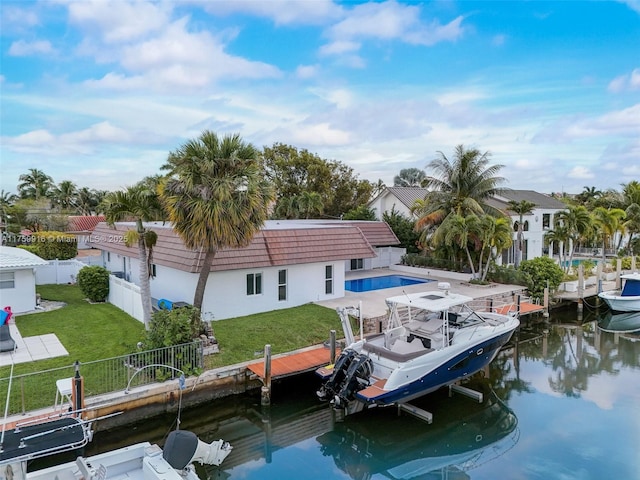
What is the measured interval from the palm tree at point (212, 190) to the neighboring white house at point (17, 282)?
824 cm

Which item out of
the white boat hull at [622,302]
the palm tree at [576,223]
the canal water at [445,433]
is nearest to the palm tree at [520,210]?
the palm tree at [576,223]

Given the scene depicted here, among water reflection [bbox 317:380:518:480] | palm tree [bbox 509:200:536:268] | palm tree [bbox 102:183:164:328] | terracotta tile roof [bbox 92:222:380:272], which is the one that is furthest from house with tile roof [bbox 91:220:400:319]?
palm tree [bbox 509:200:536:268]

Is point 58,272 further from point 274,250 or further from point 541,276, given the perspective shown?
point 541,276

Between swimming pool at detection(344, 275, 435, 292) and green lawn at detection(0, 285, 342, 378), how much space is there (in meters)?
6.38

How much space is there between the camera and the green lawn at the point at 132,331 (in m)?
12.8

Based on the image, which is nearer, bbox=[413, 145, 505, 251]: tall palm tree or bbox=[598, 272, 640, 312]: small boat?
bbox=[598, 272, 640, 312]: small boat

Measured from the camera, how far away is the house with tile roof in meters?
16.7

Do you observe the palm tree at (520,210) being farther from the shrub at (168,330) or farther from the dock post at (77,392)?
the dock post at (77,392)

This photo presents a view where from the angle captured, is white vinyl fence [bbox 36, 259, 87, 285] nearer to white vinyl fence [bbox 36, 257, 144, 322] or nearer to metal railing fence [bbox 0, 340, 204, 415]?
white vinyl fence [bbox 36, 257, 144, 322]

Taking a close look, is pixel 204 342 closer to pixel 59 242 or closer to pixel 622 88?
pixel 59 242

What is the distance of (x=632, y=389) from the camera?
13.7m

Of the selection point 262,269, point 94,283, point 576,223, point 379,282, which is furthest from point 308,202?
point 94,283

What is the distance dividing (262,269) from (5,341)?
28.7ft

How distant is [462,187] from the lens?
2853 centimetres
